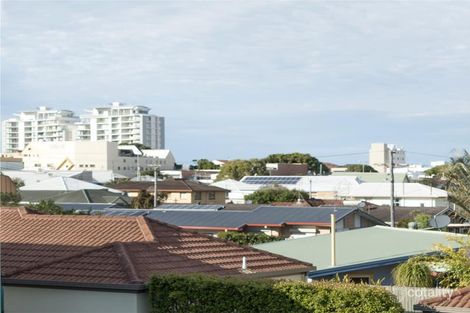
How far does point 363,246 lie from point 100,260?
11180mm

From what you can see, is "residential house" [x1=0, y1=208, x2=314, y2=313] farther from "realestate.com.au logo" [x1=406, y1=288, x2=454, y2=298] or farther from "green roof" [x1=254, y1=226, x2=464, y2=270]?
"green roof" [x1=254, y1=226, x2=464, y2=270]

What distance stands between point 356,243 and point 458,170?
401cm

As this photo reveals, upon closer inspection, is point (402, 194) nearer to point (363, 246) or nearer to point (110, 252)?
point (363, 246)

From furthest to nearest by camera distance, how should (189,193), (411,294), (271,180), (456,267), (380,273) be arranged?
1. (271,180)
2. (189,193)
3. (380,273)
4. (456,267)
5. (411,294)

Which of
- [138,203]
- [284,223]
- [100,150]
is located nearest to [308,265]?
[284,223]

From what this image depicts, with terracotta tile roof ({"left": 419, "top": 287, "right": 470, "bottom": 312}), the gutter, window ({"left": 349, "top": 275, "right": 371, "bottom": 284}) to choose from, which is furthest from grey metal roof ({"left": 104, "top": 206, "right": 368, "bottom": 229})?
terracotta tile roof ({"left": 419, "top": 287, "right": 470, "bottom": 312})

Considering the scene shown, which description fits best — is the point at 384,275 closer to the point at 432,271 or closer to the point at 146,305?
the point at 432,271

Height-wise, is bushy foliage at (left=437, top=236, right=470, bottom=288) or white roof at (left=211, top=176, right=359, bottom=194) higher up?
white roof at (left=211, top=176, right=359, bottom=194)

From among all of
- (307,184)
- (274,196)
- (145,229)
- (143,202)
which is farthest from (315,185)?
(145,229)

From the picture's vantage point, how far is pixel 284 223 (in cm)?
4372

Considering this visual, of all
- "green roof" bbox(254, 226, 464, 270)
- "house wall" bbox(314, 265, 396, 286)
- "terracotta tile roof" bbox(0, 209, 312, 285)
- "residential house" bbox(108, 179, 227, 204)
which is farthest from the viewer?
"residential house" bbox(108, 179, 227, 204)

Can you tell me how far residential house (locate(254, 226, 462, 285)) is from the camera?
2188cm

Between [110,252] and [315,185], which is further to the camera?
[315,185]

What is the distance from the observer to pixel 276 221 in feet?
144
